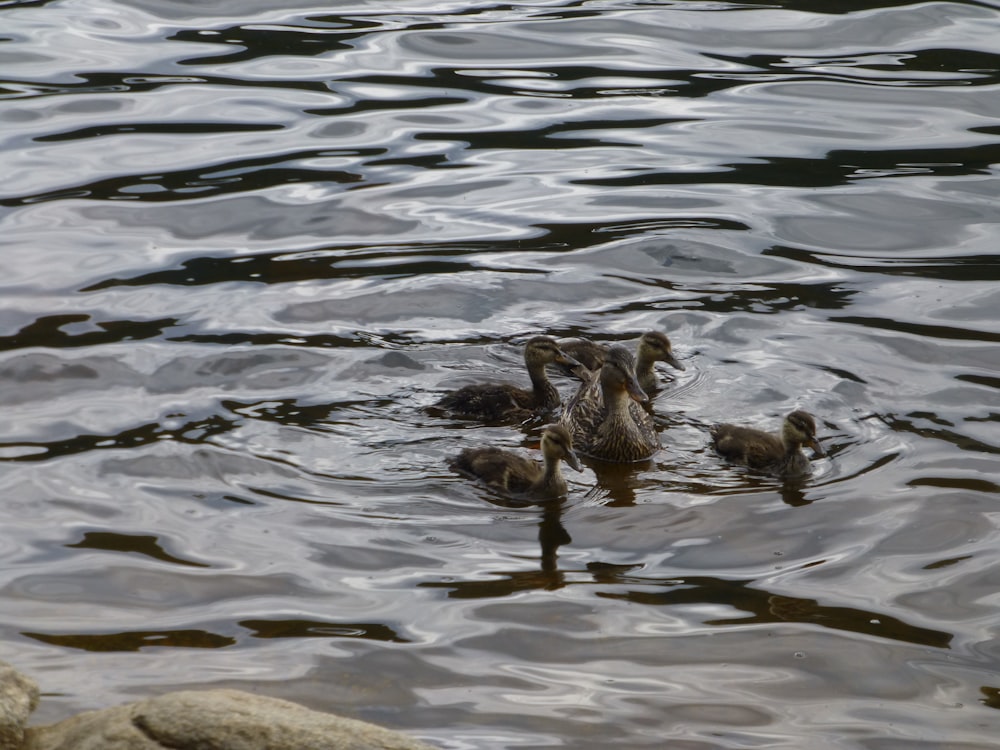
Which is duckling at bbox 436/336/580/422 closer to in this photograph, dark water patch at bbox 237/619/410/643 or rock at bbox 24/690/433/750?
dark water patch at bbox 237/619/410/643

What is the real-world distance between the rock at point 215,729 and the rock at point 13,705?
0.11 metres

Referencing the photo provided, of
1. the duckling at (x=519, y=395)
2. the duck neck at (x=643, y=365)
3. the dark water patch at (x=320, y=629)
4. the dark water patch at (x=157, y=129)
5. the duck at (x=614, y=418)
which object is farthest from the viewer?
the dark water patch at (x=157, y=129)

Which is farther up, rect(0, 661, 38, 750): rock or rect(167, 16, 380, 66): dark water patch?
rect(167, 16, 380, 66): dark water patch

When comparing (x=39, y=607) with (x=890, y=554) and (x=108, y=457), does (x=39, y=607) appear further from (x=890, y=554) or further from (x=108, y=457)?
(x=890, y=554)

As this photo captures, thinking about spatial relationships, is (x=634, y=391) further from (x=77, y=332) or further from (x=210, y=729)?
(x=210, y=729)

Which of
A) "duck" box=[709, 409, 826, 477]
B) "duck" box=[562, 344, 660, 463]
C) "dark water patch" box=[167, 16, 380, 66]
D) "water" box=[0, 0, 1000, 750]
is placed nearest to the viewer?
"water" box=[0, 0, 1000, 750]

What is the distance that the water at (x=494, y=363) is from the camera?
5.68 meters

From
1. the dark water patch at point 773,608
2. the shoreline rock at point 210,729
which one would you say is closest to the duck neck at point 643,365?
the dark water patch at point 773,608

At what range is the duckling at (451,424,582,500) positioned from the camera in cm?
723

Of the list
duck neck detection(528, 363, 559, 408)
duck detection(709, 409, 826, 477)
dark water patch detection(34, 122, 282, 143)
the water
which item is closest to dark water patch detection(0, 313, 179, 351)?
the water

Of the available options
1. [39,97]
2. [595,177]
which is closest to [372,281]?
[595,177]

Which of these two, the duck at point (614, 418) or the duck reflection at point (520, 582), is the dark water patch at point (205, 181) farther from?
the duck reflection at point (520, 582)

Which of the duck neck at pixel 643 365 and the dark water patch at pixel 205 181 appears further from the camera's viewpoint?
the dark water patch at pixel 205 181

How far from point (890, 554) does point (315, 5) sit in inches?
513
